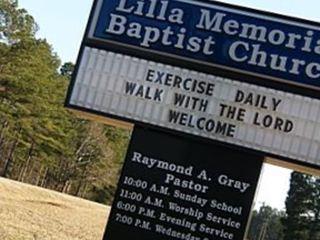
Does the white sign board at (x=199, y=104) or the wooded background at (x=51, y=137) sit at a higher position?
the wooded background at (x=51, y=137)

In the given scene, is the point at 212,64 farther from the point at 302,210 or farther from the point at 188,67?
the point at 302,210

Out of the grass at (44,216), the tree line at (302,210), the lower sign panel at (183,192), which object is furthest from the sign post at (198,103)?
the tree line at (302,210)

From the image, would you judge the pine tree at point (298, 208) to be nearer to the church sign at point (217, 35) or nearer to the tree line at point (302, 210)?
the tree line at point (302, 210)

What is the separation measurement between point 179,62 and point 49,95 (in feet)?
171

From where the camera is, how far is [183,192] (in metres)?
11.5

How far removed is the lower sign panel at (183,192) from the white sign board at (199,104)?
34 cm

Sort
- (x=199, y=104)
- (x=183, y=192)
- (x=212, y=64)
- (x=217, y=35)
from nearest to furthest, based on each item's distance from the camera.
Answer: (x=183, y=192), (x=199, y=104), (x=212, y=64), (x=217, y=35)

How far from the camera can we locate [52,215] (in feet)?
103

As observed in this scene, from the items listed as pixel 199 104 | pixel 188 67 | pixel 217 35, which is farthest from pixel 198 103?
pixel 217 35

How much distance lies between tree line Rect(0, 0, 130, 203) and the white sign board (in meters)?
37.5

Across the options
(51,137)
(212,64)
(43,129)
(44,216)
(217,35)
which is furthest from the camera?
(51,137)

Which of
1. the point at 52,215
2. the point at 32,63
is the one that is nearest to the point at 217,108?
the point at 52,215

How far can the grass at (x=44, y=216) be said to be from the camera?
23.6 meters

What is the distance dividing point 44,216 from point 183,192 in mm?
19406
